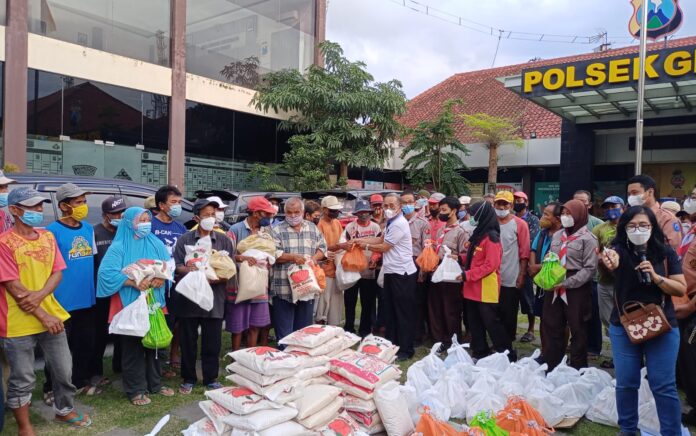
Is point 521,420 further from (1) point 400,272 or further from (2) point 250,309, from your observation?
(2) point 250,309

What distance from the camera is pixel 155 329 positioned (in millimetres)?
4328

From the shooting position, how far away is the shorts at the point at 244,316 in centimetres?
512

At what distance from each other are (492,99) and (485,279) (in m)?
17.7

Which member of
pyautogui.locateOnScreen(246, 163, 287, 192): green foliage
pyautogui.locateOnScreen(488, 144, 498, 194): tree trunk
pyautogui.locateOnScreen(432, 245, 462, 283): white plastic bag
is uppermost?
pyautogui.locateOnScreen(488, 144, 498, 194): tree trunk

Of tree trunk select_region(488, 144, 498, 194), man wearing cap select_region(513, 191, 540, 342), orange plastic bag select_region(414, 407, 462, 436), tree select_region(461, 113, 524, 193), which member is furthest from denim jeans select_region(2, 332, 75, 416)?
tree trunk select_region(488, 144, 498, 194)

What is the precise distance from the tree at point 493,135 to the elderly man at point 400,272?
1223 cm

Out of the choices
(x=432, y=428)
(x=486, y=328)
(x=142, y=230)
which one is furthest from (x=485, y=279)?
(x=142, y=230)

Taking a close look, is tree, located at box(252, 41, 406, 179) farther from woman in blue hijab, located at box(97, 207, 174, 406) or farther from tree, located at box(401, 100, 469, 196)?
woman in blue hijab, located at box(97, 207, 174, 406)

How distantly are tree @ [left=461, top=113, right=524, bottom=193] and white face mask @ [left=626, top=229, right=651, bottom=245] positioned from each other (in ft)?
46.4

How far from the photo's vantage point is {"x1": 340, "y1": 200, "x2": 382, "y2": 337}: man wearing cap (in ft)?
21.5

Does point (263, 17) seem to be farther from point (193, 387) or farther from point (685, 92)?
point (193, 387)

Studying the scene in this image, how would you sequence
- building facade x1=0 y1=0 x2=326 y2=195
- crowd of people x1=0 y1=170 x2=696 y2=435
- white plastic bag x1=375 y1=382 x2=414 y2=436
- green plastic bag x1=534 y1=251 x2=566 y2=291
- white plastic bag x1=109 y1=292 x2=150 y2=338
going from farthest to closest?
building facade x1=0 y1=0 x2=326 y2=195
green plastic bag x1=534 y1=251 x2=566 y2=291
white plastic bag x1=109 y1=292 x2=150 y2=338
white plastic bag x1=375 y1=382 x2=414 y2=436
crowd of people x1=0 y1=170 x2=696 y2=435

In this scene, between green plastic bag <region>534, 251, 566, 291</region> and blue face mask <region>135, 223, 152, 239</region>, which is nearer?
blue face mask <region>135, 223, 152, 239</region>

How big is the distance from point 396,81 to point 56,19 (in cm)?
918
